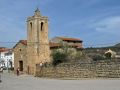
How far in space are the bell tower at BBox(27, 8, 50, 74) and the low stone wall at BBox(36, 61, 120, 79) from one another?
7.54 metres

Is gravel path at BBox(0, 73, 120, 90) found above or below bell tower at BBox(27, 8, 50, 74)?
below

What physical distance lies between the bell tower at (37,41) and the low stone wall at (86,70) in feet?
24.7

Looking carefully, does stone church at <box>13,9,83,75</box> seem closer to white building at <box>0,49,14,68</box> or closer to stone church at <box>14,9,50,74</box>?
stone church at <box>14,9,50,74</box>

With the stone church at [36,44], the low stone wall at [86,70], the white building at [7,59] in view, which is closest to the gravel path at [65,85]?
the low stone wall at [86,70]

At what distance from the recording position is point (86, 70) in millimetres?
42938

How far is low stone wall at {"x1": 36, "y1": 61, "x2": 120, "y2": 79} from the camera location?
40.8 m

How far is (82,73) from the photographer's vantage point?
4338 centimetres

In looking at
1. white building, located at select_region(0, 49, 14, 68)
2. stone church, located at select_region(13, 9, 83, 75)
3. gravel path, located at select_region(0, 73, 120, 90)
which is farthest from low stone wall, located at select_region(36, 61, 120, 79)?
white building, located at select_region(0, 49, 14, 68)

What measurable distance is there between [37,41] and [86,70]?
51.3 feet

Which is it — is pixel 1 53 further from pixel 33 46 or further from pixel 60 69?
pixel 60 69

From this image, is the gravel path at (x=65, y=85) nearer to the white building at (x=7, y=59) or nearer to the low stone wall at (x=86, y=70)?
the low stone wall at (x=86, y=70)

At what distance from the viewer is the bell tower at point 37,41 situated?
56156mm

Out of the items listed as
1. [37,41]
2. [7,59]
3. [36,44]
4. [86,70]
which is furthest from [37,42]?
[7,59]

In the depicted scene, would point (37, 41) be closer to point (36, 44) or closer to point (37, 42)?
point (37, 42)
